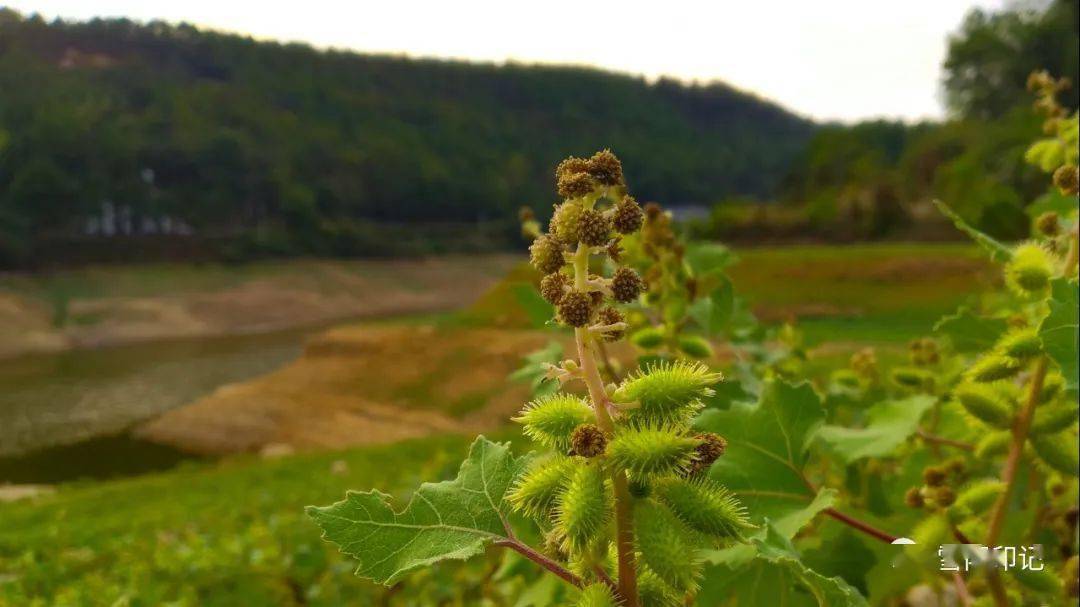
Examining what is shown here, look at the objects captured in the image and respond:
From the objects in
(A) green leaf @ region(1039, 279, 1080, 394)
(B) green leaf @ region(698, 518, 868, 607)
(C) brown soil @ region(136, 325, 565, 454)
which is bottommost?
(C) brown soil @ region(136, 325, 565, 454)

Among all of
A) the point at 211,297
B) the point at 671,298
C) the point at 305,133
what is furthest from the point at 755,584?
the point at 305,133

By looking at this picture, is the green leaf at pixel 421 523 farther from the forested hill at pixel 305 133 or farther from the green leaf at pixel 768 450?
the forested hill at pixel 305 133

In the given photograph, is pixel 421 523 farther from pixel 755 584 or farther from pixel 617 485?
pixel 755 584

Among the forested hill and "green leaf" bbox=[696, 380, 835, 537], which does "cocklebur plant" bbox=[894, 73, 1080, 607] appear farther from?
the forested hill

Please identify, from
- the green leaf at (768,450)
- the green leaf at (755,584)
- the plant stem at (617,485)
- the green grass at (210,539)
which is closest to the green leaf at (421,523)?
the plant stem at (617,485)

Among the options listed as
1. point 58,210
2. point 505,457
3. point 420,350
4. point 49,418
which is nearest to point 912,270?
point 420,350

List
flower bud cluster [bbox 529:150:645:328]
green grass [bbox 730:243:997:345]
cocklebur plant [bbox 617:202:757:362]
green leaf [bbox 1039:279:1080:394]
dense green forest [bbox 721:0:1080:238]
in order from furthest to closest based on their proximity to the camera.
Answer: green grass [bbox 730:243:997:345], dense green forest [bbox 721:0:1080:238], cocklebur plant [bbox 617:202:757:362], green leaf [bbox 1039:279:1080:394], flower bud cluster [bbox 529:150:645:328]

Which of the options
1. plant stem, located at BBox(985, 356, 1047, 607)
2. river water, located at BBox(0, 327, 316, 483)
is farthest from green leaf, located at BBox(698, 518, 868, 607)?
river water, located at BBox(0, 327, 316, 483)
